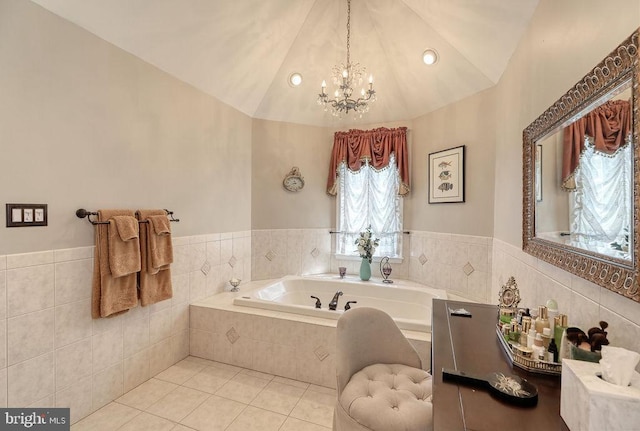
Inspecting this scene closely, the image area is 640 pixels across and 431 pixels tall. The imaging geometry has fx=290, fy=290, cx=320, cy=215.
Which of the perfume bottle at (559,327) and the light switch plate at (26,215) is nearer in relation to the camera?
the perfume bottle at (559,327)

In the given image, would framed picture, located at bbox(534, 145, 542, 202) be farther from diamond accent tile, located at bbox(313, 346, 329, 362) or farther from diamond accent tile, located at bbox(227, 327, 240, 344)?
diamond accent tile, located at bbox(227, 327, 240, 344)

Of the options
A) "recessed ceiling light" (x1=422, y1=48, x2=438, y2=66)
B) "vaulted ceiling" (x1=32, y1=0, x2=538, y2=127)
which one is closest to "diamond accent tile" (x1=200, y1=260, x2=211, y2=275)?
"vaulted ceiling" (x1=32, y1=0, x2=538, y2=127)

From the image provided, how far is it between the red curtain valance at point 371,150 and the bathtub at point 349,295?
1272mm

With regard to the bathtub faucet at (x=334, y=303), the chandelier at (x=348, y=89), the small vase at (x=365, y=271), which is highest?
→ the chandelier at (x=348, y=89)

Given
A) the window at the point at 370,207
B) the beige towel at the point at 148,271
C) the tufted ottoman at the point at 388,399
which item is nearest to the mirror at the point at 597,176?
the tufted ottoman at the point at 388,399

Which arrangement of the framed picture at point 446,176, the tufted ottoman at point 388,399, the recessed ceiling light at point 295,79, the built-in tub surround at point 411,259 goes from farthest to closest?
the recessed ceiling light at point 295,79, the framed picture at point 446,176, the built-in tub surround at point 411,259, the tufted ottoman at point 388,399

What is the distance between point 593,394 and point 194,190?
122 inches

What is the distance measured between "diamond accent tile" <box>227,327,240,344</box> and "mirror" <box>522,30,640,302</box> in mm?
2485

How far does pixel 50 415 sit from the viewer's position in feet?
6.12

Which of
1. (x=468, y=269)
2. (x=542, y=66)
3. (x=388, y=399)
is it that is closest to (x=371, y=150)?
(x=468, y=269)

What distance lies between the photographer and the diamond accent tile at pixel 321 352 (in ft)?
8.03

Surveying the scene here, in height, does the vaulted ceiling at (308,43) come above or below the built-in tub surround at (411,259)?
above

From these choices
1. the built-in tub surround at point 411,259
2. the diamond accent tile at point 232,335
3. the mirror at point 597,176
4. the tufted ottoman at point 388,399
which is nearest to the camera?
the mirror at point 597,176

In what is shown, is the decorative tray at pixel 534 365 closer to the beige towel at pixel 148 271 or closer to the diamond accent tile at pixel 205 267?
the beige towel at pixel 148 271
